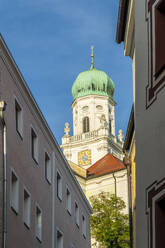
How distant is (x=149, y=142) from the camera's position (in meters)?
11.5

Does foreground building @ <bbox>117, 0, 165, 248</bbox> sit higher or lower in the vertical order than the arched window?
lower

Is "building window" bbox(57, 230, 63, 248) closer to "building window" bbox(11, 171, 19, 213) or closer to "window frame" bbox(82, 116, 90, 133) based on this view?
"building window" bbox(11, 171, 19, 213)

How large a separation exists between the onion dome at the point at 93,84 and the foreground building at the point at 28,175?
7440 centimetres

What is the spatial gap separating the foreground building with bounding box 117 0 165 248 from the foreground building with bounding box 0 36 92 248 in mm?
6345

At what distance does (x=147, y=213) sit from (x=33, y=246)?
11433 mm

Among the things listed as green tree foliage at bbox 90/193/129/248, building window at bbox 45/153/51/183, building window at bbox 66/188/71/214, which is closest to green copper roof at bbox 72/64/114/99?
green tree foliage at bbox 90/193/129/248

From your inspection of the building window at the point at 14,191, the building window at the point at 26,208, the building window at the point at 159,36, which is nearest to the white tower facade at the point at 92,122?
the building window at the point at 26,208

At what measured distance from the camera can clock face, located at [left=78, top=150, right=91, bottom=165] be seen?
309 feet

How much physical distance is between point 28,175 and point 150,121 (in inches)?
440

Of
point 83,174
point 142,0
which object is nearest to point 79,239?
point 142,0

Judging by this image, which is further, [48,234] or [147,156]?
[48,234]

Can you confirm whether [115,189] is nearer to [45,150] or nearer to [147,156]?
[45,150]

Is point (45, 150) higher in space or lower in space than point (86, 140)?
lower

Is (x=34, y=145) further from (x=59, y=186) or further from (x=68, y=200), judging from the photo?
(x=68, y=200)
